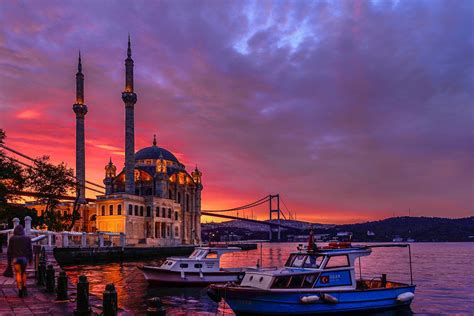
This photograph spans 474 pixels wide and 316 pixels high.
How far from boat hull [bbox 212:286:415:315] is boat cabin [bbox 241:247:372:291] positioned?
14.6 inches

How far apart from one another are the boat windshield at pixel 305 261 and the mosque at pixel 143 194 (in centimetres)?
4681

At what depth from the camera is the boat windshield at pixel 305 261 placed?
814 inches

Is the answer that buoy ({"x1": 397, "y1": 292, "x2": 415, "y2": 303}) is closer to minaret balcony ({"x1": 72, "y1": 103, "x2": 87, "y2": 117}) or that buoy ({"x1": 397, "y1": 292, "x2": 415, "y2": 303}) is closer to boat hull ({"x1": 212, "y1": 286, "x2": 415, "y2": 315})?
boat hull ({"x1": 212, "y1": 286, "x2": 415, "y2": 315})

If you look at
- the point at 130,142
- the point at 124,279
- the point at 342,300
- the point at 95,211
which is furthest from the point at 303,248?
the point at 95,211

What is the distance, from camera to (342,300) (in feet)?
65.3

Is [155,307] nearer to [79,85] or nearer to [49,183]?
[49,183]

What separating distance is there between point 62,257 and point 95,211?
41529mm

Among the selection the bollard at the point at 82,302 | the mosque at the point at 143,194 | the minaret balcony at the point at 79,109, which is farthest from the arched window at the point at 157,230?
the bollard at the point at 82,302

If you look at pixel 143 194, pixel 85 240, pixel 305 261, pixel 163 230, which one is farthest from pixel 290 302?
pixel 143 194

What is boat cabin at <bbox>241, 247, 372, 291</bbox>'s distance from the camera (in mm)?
19562

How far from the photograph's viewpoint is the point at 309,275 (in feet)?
65.2

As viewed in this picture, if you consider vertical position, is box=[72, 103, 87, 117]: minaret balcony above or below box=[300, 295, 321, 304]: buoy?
above

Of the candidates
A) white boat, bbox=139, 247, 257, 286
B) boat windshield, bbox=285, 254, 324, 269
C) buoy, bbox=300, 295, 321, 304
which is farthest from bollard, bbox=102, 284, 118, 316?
white boat, bbox=139, 247, 257, 286

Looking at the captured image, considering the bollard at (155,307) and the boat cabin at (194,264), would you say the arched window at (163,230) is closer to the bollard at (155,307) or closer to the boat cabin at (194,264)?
the boat cabin at (194,264)
